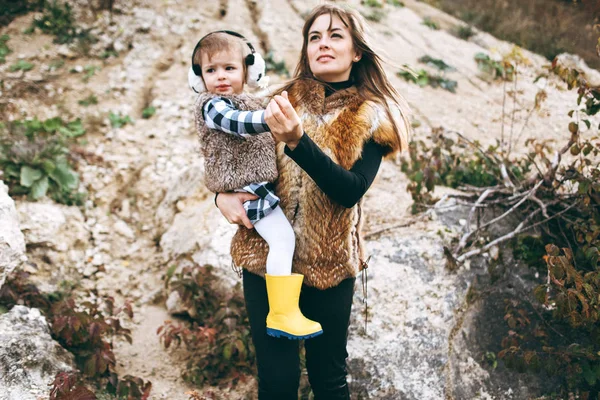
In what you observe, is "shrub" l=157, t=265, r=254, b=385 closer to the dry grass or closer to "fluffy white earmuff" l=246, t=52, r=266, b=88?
"fluffy white earmuff" l=246, t=52, r=266, b=88

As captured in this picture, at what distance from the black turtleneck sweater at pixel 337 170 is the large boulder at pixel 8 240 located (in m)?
1.97

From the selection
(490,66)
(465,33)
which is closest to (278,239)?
(490,66)

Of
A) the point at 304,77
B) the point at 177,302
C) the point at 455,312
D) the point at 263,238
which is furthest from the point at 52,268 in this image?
the point at 455,312

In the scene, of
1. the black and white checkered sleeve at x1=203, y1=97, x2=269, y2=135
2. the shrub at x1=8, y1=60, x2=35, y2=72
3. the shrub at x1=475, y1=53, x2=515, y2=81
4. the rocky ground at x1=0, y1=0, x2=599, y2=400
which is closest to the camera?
the black and white checkered sleeve at x1=203, y1=97, x2=269, y2=135

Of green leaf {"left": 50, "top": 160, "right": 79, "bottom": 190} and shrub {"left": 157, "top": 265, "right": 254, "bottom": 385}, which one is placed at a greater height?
green leaf {"left": 50, "top": 160, "right": 79, "bottom": 190}

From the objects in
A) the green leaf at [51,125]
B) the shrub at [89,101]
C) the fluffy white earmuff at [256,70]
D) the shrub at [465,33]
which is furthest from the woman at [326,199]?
the shrub at [465,33]

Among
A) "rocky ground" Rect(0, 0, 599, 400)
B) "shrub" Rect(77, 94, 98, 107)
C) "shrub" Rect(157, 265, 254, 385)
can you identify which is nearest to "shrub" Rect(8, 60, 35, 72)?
"rocky ground" Rect(0, 0, 599, 400)

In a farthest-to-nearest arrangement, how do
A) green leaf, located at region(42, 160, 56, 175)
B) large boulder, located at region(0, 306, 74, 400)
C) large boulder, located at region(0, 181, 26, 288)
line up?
1. green leaf, located at region(42, 160, 56, 175)
2. large boulder, located at region(0, 181, 26, 288)
3. large boulder, located at region(0, 306, 74, 400)

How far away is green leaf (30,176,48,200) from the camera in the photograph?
13.0 ft

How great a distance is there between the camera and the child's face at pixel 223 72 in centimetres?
205

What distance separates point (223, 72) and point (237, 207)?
1.94 ft

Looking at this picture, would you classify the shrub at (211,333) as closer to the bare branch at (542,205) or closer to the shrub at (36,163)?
the shrub at (36,163)

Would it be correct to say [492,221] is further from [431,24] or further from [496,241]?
[431,24]

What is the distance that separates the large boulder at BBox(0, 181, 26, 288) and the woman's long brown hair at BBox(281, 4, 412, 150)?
6.13 feet
